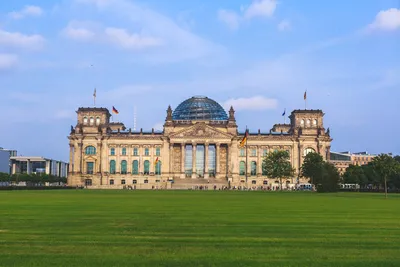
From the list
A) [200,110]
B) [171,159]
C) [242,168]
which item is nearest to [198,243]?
[171,159]

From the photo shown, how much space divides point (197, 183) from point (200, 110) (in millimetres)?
34614

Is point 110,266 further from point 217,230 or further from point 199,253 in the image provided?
point 217,230

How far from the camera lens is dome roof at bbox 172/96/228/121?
17425 centimetres

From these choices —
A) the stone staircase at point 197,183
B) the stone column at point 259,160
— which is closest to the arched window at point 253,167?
the stone column at point 259,160

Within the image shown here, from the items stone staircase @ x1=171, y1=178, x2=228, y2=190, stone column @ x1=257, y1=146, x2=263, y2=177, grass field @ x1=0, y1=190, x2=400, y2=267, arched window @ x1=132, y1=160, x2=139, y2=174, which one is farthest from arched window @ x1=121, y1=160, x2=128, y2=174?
grass field @ x1=0, y1=190, x2=400, y2=267

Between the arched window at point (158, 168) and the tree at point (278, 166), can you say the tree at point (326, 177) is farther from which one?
the arched window at point (158, 168)

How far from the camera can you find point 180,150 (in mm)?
166250

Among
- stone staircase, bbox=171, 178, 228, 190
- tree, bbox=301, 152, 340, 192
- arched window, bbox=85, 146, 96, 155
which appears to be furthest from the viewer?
arched window, bbox=85, 146, 96, 155

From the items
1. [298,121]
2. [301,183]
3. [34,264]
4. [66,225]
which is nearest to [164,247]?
[34,264]

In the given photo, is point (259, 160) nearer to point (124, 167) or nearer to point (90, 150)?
point (124, 167)

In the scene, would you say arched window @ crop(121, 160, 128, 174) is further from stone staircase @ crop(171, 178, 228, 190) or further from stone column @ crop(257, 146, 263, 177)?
stone column @ crop(257, 146, 263, 177)

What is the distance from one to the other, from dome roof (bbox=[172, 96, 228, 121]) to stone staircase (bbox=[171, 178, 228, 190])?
26.8 meters

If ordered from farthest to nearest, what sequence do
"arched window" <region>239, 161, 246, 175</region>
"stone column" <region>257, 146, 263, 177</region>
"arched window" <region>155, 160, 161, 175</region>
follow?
1. "arched window" <region>239, 161, 246, 175</region>
2. "stone column" <region>257, 146, 263, 177</region>
3. "arched window" <region>155, 160, 161, 175</region>

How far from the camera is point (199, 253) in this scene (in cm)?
1519
